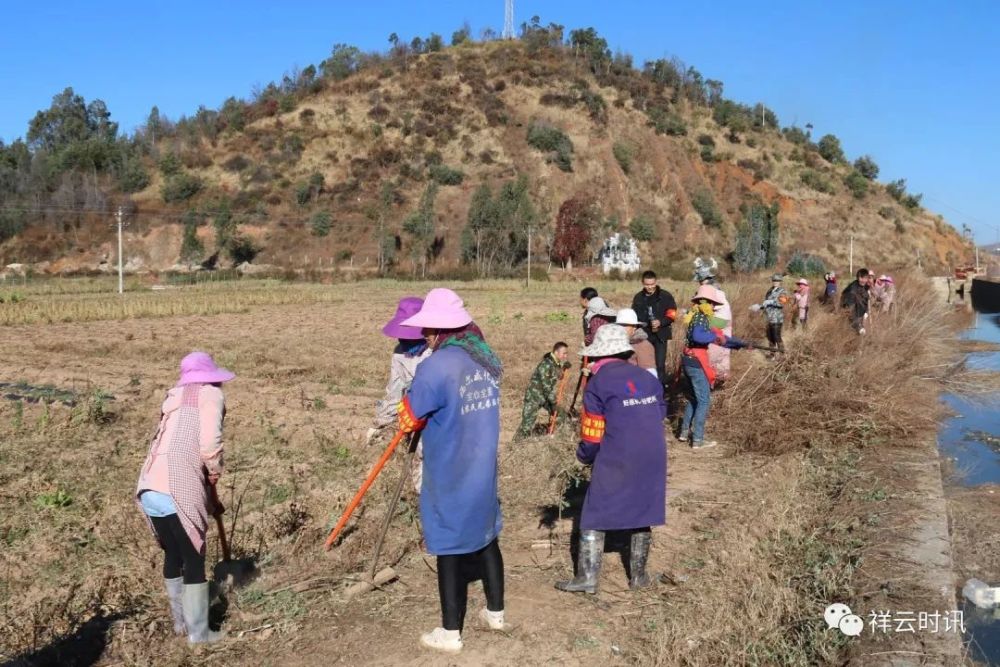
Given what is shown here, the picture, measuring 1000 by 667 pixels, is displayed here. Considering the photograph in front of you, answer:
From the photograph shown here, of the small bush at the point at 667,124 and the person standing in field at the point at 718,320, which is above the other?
the small bush at the point at 667,124

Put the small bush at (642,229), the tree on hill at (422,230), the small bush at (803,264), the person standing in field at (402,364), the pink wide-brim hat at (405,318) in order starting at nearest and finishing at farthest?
the pink wide-brim hat at (405,318)
the person standing in field at (402,364)
the tree on hill at (422,230)
the small bush at (803,264)
the small bush at (642,229)

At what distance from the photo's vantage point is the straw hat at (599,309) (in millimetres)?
7418

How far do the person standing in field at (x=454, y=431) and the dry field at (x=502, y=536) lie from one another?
618mm

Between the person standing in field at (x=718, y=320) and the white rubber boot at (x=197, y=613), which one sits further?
the person standing in field at (x=718, y=320)

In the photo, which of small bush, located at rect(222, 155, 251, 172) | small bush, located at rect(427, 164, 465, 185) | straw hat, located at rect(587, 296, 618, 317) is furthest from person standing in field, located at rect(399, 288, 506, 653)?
small bush, located at rect(222, 155, 251, 172)

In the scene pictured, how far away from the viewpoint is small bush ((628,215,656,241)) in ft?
194

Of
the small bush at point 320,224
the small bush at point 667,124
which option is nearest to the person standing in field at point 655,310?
the small bush at point 320,224

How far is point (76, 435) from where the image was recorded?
8.70 metres

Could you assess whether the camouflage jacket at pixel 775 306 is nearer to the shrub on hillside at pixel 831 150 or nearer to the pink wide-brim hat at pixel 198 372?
the pink wide-brim hat at pixel 198 372

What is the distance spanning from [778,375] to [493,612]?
222 inches

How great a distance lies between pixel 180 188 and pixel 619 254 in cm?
3158

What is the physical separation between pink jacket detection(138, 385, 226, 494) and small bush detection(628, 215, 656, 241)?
5604 cm

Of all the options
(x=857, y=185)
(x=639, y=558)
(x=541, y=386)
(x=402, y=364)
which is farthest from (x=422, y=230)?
(x=639, y=558)

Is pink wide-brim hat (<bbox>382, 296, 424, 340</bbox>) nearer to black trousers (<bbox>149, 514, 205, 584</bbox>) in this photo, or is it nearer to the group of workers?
the group of workers
